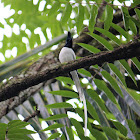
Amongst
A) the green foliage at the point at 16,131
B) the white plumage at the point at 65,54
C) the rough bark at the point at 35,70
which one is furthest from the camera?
the white plumage at the point at 65,54

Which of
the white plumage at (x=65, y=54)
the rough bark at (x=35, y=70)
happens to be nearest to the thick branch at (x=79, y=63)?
the rough bark at (x=35, y=70)

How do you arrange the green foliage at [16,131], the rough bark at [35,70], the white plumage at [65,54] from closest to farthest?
the green foliage at [16,131] < the rough bark at [35,70] < the white plumage at [65,54]

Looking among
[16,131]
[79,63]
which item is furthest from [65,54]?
[16,131]

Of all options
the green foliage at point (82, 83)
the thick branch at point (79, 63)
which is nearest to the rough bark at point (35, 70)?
the green foliage at point (82, 83)

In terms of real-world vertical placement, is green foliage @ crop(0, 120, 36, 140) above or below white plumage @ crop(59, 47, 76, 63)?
below

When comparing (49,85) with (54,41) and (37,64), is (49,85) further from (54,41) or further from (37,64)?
(54,41)

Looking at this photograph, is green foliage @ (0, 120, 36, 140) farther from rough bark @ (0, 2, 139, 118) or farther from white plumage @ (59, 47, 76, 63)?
white plumage @ (59, 47, 76, 63)

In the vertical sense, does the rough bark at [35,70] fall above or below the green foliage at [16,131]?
above

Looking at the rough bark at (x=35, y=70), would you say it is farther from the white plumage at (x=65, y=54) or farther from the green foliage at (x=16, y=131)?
the green foliage at (x=16, y=131)

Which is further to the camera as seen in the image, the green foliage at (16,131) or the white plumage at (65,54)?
the white plumage at (65,54)

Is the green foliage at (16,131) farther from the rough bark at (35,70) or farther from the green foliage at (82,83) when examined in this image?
the rough bark at (35,70)

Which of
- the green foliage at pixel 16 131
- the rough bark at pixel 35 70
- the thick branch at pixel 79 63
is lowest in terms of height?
the green foliage at pixel 16 131

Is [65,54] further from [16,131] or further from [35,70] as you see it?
[16,131]

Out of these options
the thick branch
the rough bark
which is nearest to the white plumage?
the rough bark
